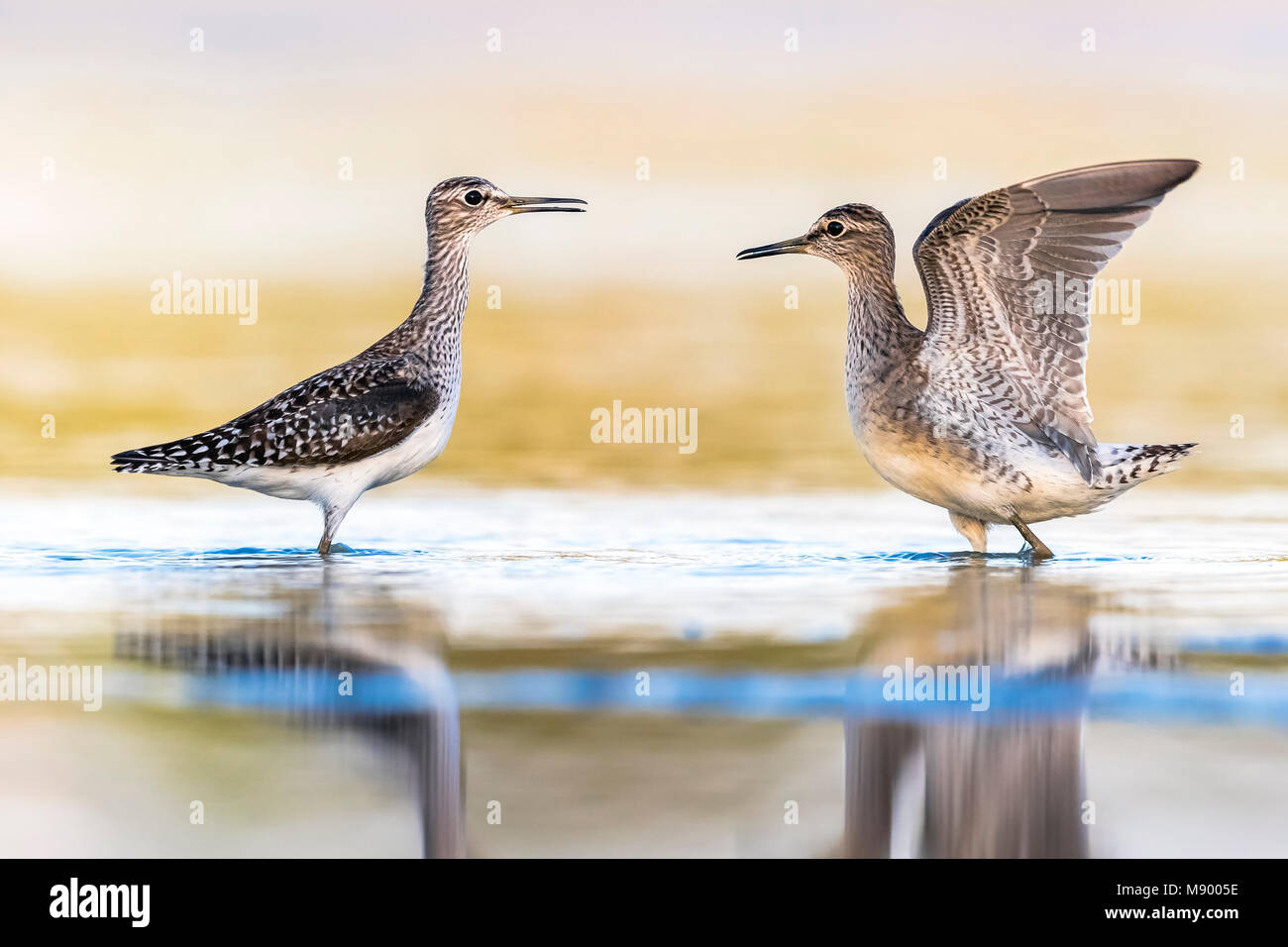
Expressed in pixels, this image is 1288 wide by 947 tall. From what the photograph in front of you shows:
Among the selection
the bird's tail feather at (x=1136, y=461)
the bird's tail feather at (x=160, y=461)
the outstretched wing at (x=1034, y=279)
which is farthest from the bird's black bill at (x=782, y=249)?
the bird's tail feather at (x=160, y=461)

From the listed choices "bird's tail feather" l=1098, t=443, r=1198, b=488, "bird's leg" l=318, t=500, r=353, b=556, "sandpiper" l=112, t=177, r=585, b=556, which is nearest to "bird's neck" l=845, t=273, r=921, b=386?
"bird's tail feather" l=1098, t=443, r=1198, b=488

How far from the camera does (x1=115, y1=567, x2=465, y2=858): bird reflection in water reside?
604cm

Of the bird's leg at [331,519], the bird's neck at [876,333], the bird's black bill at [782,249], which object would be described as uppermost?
the bird's black bill at [782,249]

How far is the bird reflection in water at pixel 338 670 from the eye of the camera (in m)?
6.04

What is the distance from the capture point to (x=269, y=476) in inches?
453

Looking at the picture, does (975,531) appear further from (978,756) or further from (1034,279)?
(978,756)

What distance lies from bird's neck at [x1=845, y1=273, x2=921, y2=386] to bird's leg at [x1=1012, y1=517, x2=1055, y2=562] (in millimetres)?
1354

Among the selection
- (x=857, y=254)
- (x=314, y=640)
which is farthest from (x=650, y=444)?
(x=314, y=640)

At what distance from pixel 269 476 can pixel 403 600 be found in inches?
105

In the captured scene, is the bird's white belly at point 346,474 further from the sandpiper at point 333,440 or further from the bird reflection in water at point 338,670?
the bird reflection in water at point 338,670

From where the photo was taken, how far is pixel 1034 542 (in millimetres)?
11312

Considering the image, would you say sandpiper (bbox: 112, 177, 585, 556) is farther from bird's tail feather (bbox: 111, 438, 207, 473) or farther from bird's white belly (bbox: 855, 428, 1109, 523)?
bird's white belly (bbox: 855, 428, 1109, 523)

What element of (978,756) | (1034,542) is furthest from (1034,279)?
(978,756)

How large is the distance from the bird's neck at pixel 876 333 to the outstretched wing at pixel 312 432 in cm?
308
